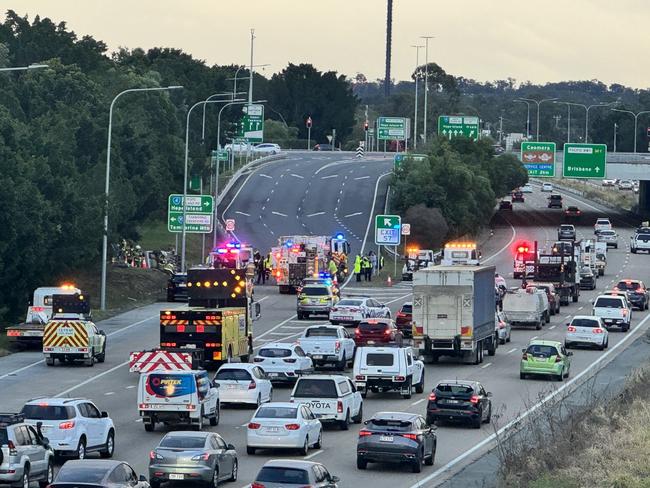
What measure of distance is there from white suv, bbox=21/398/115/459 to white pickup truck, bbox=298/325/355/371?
20136 mm

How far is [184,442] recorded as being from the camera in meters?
31.3

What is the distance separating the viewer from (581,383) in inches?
2060

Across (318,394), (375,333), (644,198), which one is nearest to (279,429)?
(318,394)

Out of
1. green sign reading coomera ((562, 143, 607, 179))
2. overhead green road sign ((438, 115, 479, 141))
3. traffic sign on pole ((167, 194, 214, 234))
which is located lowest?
traffic sign on pole ((167, 194, 214, 234))

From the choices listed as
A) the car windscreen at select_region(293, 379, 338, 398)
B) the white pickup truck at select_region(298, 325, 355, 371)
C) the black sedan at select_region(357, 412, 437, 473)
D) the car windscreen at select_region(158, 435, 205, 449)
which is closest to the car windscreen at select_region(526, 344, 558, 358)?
the white pickup truck at select_region(298, 325, 355, 371)

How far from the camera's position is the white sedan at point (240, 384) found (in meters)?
44.3

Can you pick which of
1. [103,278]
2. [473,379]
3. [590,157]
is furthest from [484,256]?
[473,379]

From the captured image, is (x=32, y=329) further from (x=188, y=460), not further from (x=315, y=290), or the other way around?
(x=188, y=460)

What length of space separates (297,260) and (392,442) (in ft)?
161

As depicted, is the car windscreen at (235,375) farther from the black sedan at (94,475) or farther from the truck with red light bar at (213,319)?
the black sedan at (94,475)

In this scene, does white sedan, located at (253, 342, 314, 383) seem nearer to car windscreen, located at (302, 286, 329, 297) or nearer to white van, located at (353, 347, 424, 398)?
white van, located at (353, 347, 424, 398)

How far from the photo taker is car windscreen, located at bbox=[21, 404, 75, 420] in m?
34.0

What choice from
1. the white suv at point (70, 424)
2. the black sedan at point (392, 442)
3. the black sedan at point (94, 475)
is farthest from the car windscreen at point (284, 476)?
the white suv at point (70, 424)

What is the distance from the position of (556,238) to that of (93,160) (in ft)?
141
